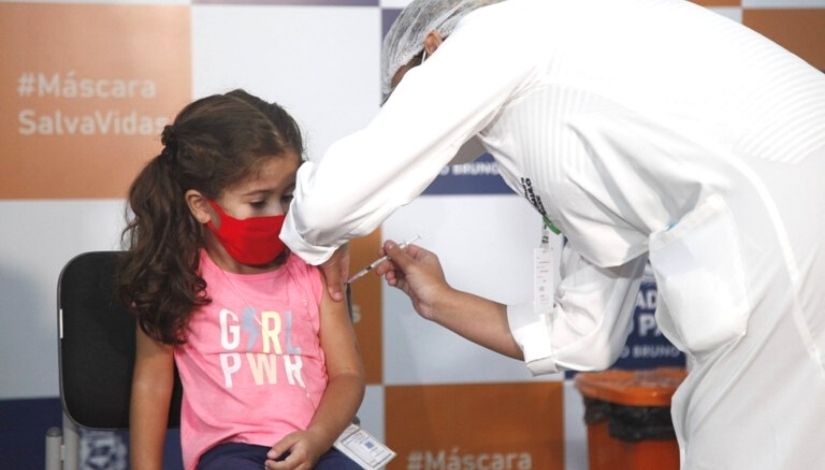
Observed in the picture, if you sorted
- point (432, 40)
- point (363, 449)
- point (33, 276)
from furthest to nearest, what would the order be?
point (33, 276) → point (363, 449) → point (432, 40)

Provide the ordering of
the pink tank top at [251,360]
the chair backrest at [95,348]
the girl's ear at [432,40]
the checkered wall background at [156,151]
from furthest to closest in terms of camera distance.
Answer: the checkered wall background at [156,151] < the chair backrest at [95,348] < the pink tank top at [251,360] < the girl's ear at [432,40]

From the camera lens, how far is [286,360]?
1.75m

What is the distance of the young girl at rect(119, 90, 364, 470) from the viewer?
5.60 ft

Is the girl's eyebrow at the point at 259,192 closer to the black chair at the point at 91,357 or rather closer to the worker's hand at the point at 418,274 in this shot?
the worker's hand at the point at 418,274

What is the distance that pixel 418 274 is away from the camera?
1.65 m

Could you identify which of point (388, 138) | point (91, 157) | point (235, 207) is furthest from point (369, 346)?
Result: point (388, 138)

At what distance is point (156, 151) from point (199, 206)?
2.55 feet

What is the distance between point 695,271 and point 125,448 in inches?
69.0

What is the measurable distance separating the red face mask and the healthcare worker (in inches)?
12.6

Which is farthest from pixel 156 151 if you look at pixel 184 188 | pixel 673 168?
pixel 673 168

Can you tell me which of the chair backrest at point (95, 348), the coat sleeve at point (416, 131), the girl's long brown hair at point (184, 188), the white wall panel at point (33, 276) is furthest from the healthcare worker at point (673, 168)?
the white wall panel at point (33, 276)

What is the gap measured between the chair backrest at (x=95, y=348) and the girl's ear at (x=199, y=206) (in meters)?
0.20

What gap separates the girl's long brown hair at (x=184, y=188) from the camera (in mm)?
1744

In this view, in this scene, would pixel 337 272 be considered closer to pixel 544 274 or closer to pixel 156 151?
pixel 544 274
